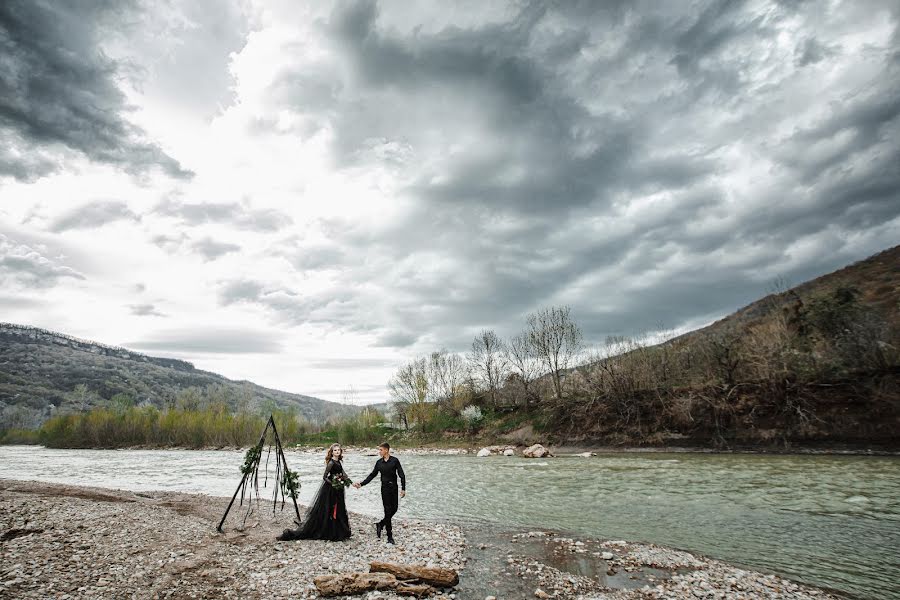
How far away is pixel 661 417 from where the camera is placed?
45.3 metres

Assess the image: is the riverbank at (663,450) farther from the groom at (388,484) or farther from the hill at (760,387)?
the groom at (388,484)

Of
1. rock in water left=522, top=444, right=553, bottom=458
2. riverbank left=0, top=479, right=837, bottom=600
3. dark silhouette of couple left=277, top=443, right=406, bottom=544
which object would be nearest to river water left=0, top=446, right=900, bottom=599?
riverbank left=0, top=479, right=837, bottom=600

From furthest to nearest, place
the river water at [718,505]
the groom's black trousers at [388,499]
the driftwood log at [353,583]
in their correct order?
the groom's black trousers at [388,499]
the river water at [718,505]
the driftwood log at [353,583]

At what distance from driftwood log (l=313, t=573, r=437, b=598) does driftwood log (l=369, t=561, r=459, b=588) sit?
0.62 feet

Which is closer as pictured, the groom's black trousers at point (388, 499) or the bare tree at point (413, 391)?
the groom's black trousers at point (388, 499)

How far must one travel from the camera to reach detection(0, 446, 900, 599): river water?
1107cm

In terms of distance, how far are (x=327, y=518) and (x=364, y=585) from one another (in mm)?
4896

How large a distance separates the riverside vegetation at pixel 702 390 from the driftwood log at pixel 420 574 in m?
39.9

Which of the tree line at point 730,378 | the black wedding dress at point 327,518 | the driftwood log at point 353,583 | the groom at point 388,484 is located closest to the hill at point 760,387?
the tree line at point 730,378

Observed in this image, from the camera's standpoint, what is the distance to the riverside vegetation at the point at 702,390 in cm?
3525

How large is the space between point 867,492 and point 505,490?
54.4 feet

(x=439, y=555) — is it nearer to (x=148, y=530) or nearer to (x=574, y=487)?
(x=148, y=530)

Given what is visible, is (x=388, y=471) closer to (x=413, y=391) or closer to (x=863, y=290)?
(x=413, y=391)

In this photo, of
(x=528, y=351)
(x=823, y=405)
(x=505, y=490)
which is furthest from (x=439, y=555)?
(x=528, y=351)
